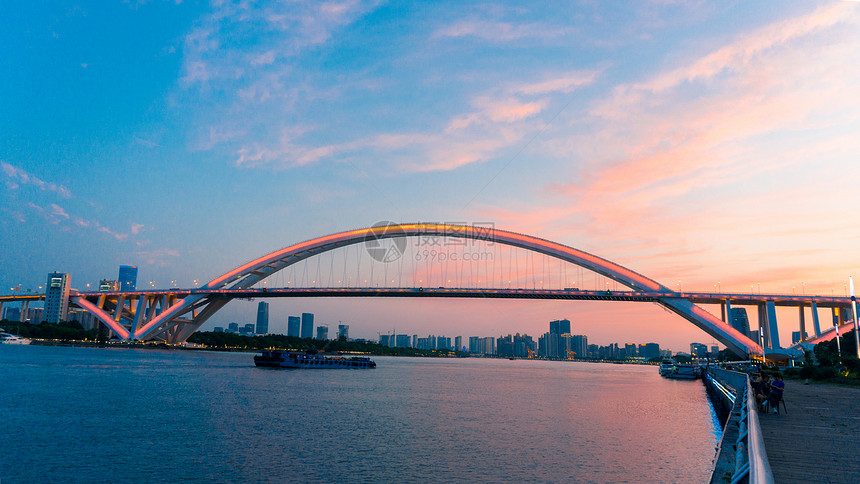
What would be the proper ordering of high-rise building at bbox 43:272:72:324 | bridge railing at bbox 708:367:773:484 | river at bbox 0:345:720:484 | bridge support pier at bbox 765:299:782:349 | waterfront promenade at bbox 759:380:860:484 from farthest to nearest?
high-rise building at bbox 43:272:72:324, bridge support pier at bbox 765:299:782:349, river at bbox 0:345:720:484, waterfront promenade at bbox 759:380:860:484, bridge railing at bbox 708:367:773:484

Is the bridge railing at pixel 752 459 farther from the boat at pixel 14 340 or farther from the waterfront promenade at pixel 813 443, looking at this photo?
the boat at pixel 14 340

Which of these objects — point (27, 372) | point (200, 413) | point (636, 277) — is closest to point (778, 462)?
point (200, 413)

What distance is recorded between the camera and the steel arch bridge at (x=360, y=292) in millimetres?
64938

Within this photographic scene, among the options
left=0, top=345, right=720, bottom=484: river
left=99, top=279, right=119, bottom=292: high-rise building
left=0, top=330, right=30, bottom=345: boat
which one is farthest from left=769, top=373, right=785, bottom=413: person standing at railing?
left=99, top=279, right=119, bottom=292: high-rise building

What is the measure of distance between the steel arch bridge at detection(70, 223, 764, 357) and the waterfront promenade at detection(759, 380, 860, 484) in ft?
166

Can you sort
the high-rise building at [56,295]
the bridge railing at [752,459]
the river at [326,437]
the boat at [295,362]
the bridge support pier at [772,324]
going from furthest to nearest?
the high-rise building at [56,295], the bridge support pier at [772,324], the boat at [295,362], the river at [326,437], the bridge railing at [752,459]

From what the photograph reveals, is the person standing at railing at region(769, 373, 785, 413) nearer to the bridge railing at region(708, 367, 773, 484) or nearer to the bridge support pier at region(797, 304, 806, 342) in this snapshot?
the bridge railing at region(708, 367, 773, 484)

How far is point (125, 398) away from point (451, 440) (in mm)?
17760

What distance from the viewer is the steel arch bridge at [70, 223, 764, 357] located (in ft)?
213

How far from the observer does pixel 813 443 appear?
401 inches

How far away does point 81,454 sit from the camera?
50.2 feet

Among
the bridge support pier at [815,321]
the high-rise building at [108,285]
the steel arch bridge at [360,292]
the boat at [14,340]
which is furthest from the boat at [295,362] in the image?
the high-rise building at [108,285]

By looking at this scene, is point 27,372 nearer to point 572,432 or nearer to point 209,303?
point 572,432

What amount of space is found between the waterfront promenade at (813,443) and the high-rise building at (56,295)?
401 ft
